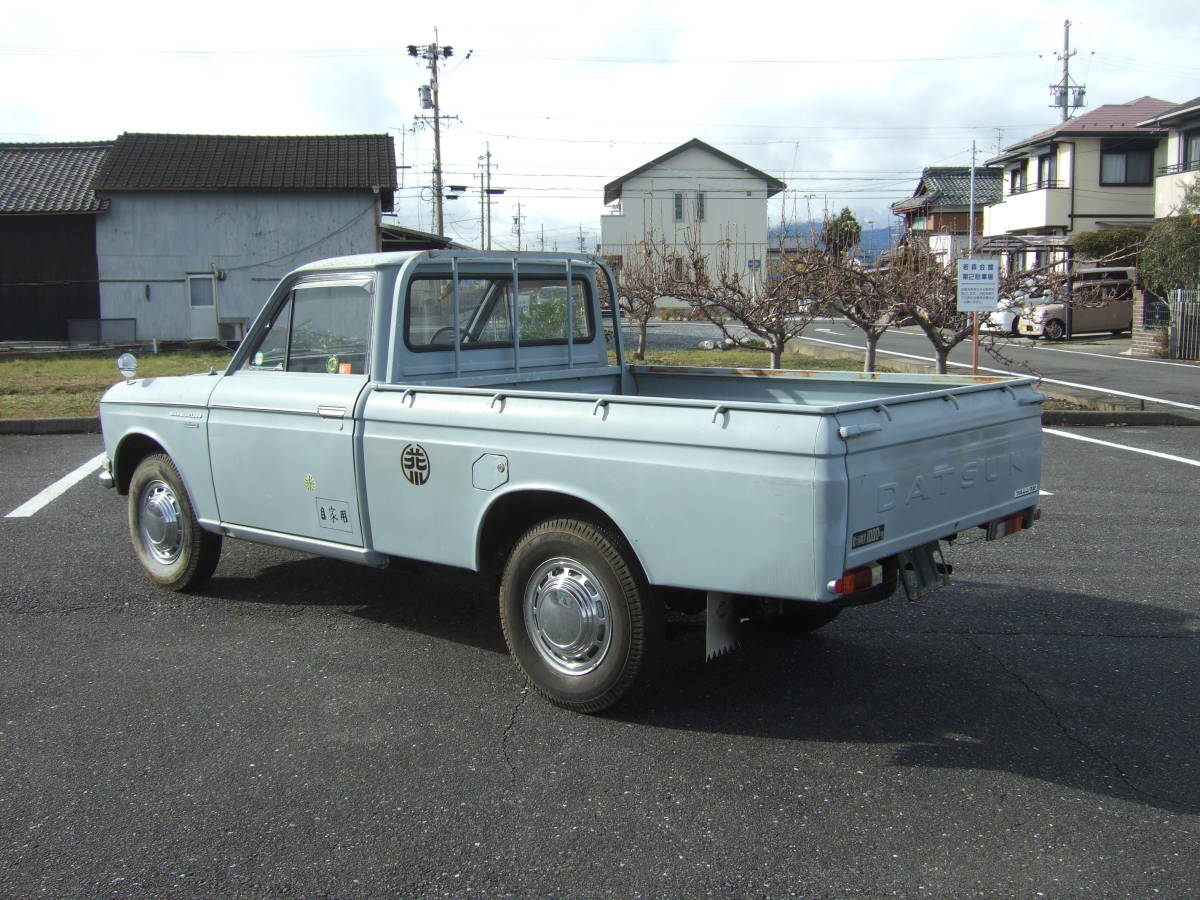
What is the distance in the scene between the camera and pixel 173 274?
30406mm

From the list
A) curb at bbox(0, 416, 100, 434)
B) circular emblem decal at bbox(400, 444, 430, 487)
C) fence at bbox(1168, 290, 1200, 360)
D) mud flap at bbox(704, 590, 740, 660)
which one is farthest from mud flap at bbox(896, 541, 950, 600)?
fence at bbox(1168, 290, 1200, 360)

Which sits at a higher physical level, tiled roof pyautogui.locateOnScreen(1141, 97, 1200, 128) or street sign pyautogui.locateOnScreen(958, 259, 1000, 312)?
tiled roof pyautogui.locateOnScreen(1141, 97, 1200, 128)

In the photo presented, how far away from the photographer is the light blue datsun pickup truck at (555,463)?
370cm

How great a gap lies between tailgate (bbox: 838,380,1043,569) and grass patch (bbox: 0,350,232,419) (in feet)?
37.0

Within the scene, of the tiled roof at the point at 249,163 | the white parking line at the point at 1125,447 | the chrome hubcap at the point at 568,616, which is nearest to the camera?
the chrome hubcap at the point at 568,616

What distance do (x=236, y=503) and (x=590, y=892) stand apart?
325 centimetres

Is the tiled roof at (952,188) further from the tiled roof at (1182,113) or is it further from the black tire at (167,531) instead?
the black tire at (167,531)

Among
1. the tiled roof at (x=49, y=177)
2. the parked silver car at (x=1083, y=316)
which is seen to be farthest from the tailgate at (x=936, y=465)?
the tiled roof at (x=49, y=177)

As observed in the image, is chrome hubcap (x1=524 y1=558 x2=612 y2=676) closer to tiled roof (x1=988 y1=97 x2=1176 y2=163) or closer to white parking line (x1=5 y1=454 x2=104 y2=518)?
white parking line (x1=5 y1=454 x2=104 y2=518)

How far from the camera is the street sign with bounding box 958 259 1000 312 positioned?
12.4 metres

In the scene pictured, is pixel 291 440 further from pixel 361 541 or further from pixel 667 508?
pixel 667 508

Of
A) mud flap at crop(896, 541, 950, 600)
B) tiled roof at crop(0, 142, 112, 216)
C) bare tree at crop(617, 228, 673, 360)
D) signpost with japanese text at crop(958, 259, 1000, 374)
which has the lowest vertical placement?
mud flap at crop(896, 541, 950, 600)

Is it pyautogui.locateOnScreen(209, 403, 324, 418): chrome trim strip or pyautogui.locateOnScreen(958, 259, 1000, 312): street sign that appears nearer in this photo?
pyautogui.locateOnScreen(209, 403, 324, 418): chrome trim strip

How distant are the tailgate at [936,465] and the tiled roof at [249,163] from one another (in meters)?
28.0
